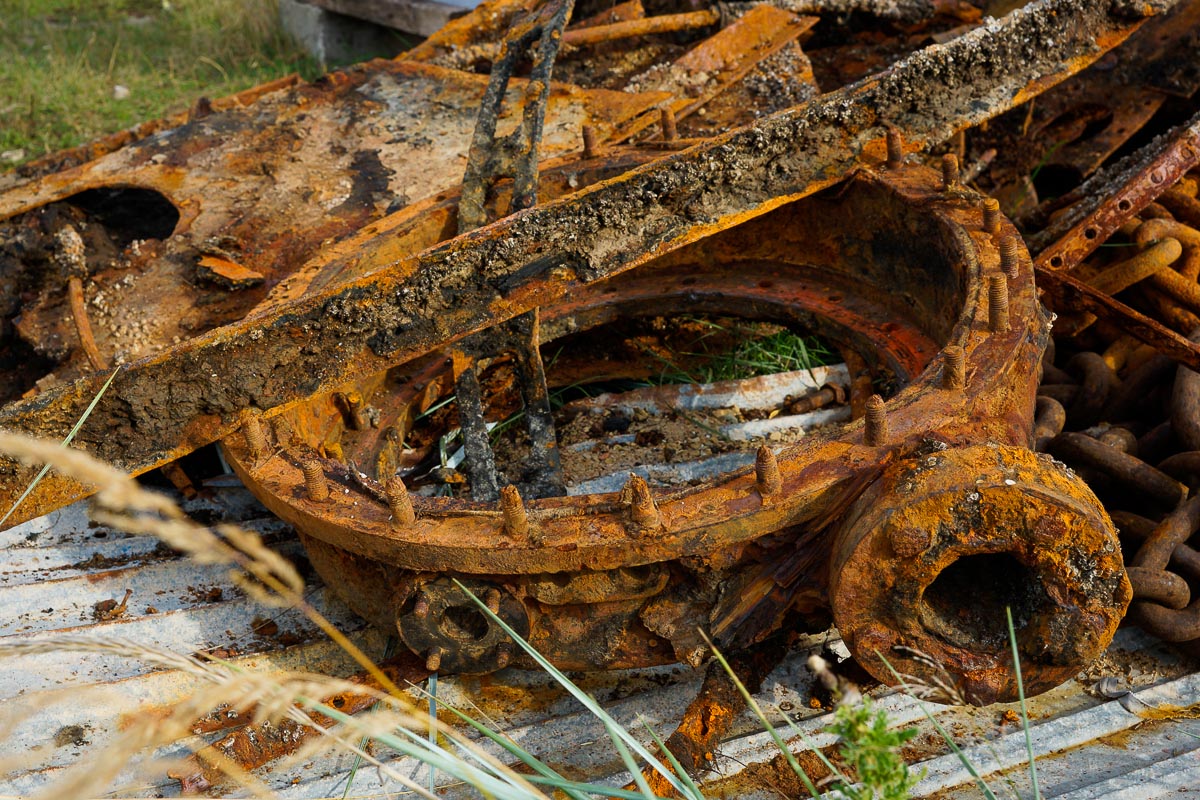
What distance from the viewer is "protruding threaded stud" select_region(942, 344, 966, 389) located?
2.58 meters

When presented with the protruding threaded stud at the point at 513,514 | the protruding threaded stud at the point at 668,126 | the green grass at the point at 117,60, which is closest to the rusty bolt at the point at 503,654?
the protruding threaded stud at the point at 513,514

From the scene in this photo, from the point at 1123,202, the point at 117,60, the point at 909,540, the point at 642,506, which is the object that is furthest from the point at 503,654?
the point at 117,60

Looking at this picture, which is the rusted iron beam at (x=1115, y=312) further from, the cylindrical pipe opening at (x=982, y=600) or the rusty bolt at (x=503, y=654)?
the rusty bolt at (x=503, y=654)

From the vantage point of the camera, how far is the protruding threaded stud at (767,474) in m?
2.37

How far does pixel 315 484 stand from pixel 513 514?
0.54m

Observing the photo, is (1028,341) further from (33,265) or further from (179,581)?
(33,265)

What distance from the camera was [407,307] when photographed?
2.80 meters

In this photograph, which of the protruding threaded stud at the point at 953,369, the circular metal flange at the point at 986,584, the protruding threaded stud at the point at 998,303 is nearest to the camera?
the circular metal flange at the point at 986,584

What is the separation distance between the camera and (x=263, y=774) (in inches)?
108

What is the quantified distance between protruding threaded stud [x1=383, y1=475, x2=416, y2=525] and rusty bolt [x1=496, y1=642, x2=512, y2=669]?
0.38 meters

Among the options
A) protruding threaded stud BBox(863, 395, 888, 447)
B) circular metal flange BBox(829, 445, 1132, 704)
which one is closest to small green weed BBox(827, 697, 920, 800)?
circular metal flange BBox(829, 445, 1132, 704)

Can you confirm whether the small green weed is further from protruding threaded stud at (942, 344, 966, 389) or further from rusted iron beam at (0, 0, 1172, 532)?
rusted iron beam at (0, 0, 1172, 532)

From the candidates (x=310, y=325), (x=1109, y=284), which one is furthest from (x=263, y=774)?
(x=1109, y=284)

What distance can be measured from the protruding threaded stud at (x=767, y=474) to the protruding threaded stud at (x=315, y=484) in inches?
40.0
